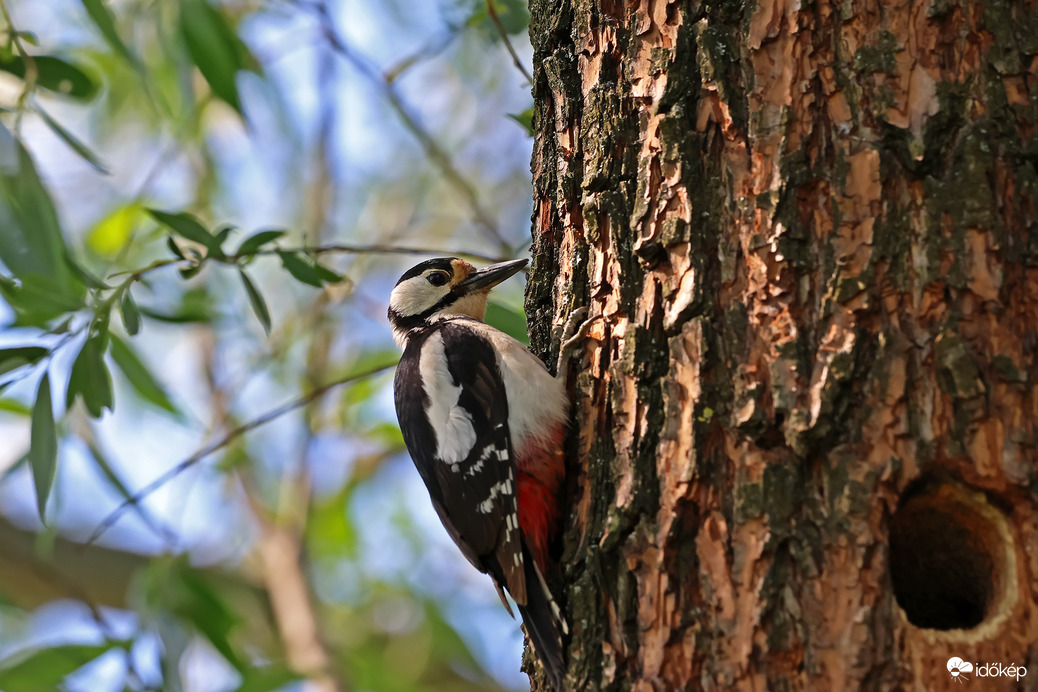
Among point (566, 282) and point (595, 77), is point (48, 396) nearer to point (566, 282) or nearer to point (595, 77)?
point (566, 282)

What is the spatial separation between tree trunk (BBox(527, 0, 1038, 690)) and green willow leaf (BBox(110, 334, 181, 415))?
4.85ft

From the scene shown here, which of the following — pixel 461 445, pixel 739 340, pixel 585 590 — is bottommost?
pixel 585 590

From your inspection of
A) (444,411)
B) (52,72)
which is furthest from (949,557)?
(52,72)

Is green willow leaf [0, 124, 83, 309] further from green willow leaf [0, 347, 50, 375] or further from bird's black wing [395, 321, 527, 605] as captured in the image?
bird's black wing [395, 321, 527, 605]

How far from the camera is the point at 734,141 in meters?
1.88

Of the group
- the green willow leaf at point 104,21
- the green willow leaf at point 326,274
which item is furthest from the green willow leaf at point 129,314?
the green willow leaf at point 104,21

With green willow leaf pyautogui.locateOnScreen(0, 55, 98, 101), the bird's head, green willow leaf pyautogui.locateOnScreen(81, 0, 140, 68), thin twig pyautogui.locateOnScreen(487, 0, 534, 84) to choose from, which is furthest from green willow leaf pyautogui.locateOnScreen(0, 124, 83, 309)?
thin twig pyautogui.locateOnScreen(487, 0, 534, 84)

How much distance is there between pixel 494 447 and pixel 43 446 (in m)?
1.08

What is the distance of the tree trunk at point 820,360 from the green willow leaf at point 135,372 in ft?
4.85

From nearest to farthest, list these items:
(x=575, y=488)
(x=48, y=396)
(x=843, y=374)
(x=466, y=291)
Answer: (x=843, y=374)
(x=575, y=488)
(x=48, y=396)
(x=466, y=291)

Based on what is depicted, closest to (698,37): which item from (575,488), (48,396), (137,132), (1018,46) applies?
(1018,46)

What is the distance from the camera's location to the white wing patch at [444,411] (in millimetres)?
2566

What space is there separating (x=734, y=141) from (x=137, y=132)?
15.4 feet

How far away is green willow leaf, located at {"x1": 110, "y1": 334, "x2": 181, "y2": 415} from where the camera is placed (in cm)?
283
